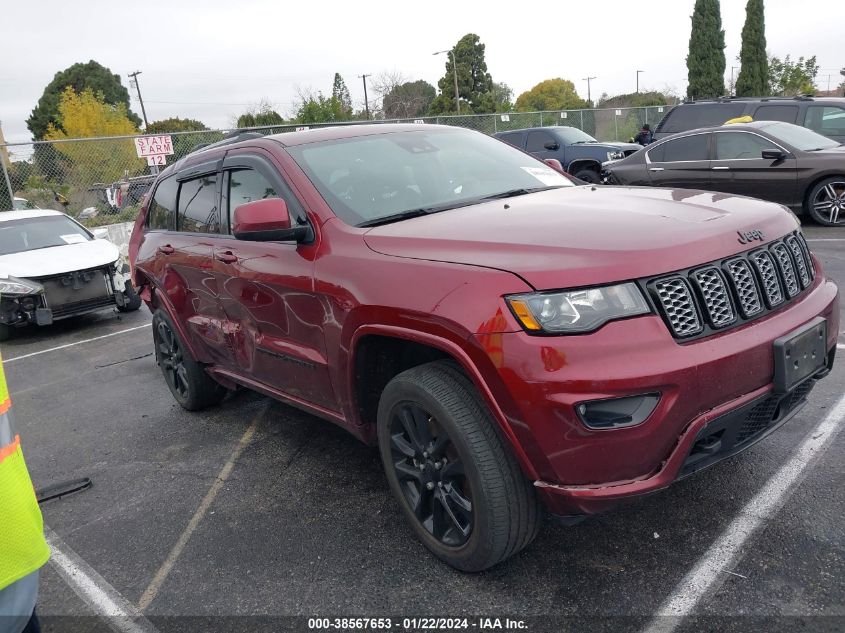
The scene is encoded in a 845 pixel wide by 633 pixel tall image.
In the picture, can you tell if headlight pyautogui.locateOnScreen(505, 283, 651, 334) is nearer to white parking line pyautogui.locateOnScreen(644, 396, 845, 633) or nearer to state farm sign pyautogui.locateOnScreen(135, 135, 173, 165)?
white parking line pyautogui.locateOnScreen(644, 396, 845, 633)

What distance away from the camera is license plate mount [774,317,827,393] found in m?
2.55

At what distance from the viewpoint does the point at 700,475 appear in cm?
345

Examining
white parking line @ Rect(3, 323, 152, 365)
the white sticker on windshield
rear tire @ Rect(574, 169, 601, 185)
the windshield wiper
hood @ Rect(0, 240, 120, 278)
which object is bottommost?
white parking line @ Rect(3, 323, 152, 365)

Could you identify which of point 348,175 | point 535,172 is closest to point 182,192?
point 348,175

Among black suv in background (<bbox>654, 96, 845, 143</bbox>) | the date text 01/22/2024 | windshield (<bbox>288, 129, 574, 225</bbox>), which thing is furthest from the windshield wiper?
black suv in background (<bbox>654, 96, 845, 143</bbox>)

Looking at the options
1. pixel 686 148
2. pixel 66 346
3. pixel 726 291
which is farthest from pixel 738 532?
pixel 686 148

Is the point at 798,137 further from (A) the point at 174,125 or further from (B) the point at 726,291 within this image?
(A) the point at 174,125

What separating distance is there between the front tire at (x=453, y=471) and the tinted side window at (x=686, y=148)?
917 centimetres

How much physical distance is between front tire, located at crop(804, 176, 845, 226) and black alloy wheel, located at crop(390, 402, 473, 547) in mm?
8718

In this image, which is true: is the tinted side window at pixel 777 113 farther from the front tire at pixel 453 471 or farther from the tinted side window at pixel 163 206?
the front tire at pixel 453 471

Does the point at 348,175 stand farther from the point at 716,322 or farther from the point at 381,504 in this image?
the point at 716,322

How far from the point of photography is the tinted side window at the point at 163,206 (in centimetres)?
490

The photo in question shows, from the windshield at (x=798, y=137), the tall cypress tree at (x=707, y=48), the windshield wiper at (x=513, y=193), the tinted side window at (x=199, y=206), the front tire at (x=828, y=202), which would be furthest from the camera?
the tall cypress tree at (x=707, y=48)

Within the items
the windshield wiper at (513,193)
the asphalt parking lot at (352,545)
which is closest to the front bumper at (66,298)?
the asphalt parking lot at (352,545)
